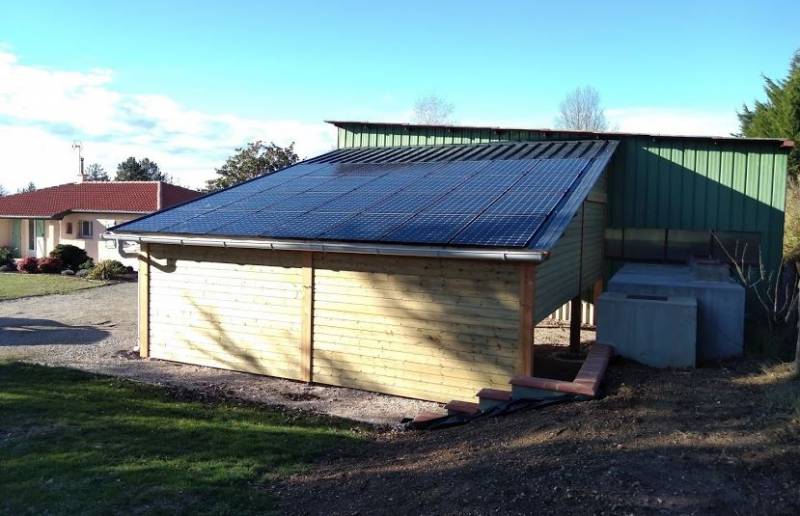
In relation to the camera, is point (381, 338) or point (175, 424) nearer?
point (175, 424)

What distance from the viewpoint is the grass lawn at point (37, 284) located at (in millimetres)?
21016

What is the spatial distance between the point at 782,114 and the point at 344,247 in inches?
855

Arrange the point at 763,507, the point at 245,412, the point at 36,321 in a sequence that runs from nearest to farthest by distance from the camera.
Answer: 1. the point at 763,507
2. the point at 245,412
3. the point at 36,321

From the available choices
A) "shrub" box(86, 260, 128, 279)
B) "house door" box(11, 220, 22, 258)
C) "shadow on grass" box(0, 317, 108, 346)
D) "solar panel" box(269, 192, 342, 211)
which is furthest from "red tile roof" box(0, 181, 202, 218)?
"solar panel" box(269, 192, 342, 211)

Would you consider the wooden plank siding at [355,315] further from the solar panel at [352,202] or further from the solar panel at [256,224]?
the solar panel at [352,202]

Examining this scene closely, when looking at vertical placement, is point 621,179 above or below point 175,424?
above

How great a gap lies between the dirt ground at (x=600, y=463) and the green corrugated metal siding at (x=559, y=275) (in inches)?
80.7

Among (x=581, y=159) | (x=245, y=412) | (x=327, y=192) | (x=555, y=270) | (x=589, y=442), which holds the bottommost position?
(x=245, y=412)

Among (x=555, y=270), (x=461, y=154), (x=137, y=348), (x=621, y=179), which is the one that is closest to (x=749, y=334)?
(x=555, y=270)

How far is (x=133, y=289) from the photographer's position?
22609mm

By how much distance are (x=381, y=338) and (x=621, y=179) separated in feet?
27.7

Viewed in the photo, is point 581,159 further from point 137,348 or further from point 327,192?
point 137,348

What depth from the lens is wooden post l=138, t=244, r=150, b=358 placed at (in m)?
11.5

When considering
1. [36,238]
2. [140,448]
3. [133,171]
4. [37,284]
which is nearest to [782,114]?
[140,448]
